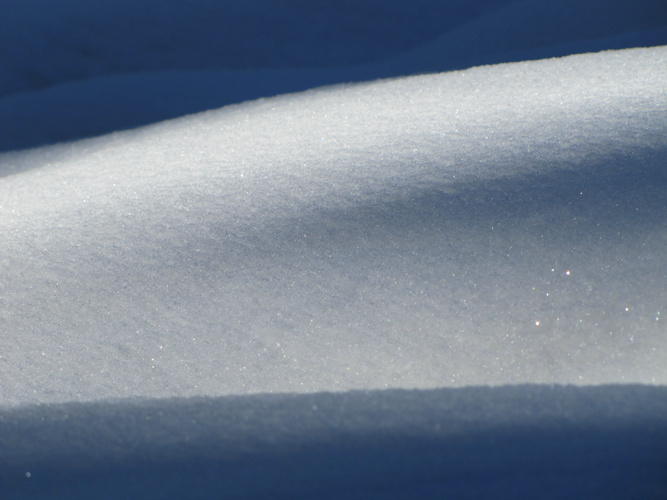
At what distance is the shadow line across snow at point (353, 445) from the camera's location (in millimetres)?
491

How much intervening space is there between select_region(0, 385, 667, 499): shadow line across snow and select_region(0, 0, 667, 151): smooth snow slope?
66 centimetres

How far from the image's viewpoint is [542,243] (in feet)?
2.06

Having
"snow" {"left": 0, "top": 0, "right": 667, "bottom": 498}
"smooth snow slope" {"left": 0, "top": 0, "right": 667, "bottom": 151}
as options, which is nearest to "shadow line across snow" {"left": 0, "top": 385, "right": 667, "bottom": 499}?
"snow" {"left": 0, "top": 0, "right": 667, "bottom": 498}

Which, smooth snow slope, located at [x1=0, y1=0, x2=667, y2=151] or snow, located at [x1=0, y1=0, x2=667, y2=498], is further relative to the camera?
smooth snow slope, located at [x1=0, y1=0, x2=667, y2=151]

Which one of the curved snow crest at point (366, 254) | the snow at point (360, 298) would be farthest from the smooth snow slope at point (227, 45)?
the curved snow crest at point (366, 254)

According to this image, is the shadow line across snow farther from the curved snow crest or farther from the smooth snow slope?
the smooth snow slope

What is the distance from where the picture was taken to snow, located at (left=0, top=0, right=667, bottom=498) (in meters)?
0.51

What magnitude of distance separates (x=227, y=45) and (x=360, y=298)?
0.71m

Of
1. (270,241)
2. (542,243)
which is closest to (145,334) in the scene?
(270,241)

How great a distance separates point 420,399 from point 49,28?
1.03 m

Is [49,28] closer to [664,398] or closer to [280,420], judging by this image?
[280,420]

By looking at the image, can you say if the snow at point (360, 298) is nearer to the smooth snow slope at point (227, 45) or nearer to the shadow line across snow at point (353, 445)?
the shadow line across snow at point (353, 445)

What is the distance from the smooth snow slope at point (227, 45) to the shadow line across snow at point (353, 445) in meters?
0.66

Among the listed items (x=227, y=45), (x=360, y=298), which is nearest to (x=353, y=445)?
(x=360, y=298)
